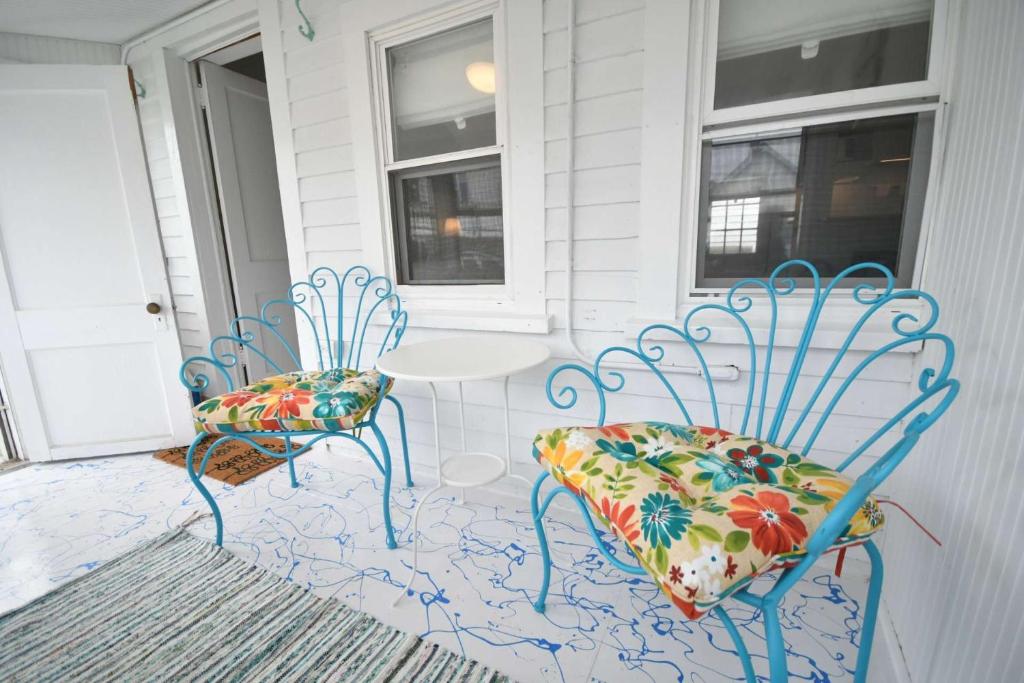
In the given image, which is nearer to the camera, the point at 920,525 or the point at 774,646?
the point at 774,646

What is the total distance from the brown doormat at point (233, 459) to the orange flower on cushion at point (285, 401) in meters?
0.77

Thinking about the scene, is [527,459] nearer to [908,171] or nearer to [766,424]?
[766,424]

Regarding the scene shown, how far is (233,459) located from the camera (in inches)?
95.0

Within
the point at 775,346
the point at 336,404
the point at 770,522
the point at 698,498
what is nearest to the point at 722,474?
the point at 698,498

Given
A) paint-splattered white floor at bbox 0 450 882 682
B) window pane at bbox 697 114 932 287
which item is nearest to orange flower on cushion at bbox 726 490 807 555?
paint-splattered white floor at bbox 0 450 882 682

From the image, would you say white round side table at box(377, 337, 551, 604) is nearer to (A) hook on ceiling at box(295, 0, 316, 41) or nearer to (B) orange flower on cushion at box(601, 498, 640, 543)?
(B) orange flower on cushion at box(601, 498, 640, 543)

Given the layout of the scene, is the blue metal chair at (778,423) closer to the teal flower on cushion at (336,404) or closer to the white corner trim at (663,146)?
the white corner trim at (663,146)

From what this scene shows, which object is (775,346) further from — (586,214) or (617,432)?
(586,214)

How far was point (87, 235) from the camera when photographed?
7.66ft

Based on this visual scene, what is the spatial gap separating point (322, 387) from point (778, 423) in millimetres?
1561

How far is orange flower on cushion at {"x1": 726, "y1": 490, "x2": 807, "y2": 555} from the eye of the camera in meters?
0.73

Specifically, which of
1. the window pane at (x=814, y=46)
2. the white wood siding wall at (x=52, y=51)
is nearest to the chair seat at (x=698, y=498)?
the window pane at (x=814, y=46)

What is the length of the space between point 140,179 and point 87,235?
405 millimetres

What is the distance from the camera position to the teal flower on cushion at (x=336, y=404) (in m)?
1.48
